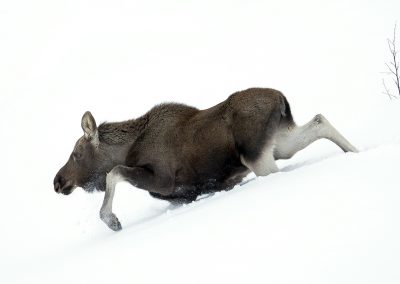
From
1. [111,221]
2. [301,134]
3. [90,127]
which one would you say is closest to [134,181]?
[111,221]

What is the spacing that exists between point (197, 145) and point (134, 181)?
0.94m

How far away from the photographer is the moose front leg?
823 centimetres

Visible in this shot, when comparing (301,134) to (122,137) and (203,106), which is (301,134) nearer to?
(122,137)

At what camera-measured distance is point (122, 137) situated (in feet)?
30.1

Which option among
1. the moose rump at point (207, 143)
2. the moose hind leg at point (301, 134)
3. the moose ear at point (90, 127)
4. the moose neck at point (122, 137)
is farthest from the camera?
the moose ear at point (90, 127)

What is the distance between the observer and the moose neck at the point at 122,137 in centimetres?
909

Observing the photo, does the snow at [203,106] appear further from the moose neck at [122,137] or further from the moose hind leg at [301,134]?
the moose neck at [122,137]

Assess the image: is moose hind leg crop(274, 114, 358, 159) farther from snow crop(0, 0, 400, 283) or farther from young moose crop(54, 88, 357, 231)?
snow crop(0, 0, 400, 283)

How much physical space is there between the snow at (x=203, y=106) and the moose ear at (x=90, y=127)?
120 cm

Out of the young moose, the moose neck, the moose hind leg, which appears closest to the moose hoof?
the young moose

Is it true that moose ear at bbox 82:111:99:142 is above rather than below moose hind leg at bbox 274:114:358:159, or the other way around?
above

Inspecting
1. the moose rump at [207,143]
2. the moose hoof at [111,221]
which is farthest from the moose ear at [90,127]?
the moose hoof at [111,221]

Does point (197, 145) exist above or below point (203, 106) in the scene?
above

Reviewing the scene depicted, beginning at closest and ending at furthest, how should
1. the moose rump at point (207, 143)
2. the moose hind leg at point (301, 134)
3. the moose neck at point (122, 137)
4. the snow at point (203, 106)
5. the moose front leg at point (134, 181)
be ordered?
the snow at point (203, 106) → the moose rump at point (207, 143) → the moose hind leg at point (301, 134) → the moose front leg at point (134, 181) → the moose neck at point (122, 137)
